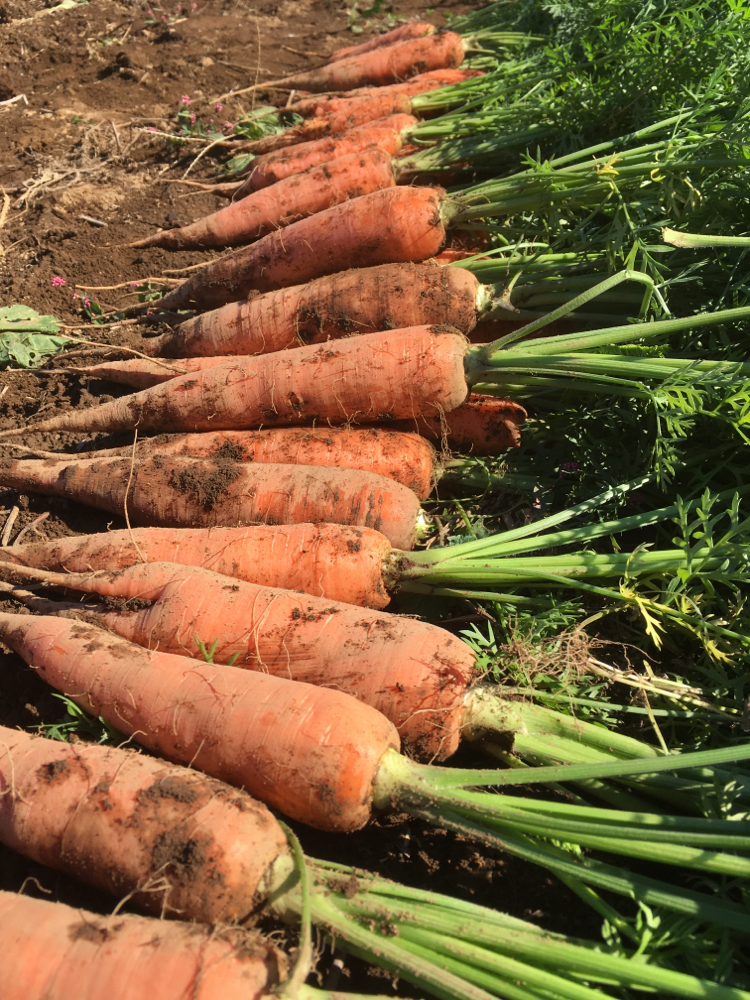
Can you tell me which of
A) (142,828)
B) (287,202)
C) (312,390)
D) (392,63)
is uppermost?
(392,63)

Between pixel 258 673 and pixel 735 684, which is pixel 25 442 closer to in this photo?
pixel 258 673

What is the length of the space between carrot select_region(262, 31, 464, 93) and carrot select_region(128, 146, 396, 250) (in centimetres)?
175

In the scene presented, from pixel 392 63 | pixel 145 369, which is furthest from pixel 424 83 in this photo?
pixel 145 369

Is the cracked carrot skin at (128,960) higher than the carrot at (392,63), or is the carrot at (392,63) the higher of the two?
the carrot at (392,63)

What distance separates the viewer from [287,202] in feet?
13.8

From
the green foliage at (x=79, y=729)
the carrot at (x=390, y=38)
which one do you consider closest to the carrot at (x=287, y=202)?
the carrot at (x=390, y=38)

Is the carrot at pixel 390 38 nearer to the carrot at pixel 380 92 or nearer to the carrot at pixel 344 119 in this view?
the carrot at pixel 380 92

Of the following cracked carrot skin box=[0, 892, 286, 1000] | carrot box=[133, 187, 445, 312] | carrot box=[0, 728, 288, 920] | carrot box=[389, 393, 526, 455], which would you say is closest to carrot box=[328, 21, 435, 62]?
carrot box=[133, 187, 445, 312]

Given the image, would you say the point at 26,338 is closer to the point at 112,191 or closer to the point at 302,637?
the point at 112,191

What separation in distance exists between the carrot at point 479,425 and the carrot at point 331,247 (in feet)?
3.12

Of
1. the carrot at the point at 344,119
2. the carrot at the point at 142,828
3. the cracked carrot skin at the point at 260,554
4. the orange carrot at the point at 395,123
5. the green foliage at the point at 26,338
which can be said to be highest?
the carrot at the point at 344,119

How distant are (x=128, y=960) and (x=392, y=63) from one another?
606 centimetres

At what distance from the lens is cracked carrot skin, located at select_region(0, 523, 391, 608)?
2.67m

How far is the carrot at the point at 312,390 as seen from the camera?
9.95ft
